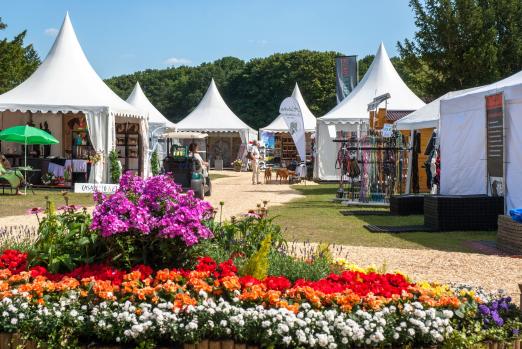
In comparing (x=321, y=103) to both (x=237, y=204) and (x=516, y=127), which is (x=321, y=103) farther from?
(x=516, y=127)

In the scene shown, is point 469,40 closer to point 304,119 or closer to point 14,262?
point 304,119

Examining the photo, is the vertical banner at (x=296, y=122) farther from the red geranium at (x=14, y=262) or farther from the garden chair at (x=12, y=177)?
the red geranium at (x=14, y=262)

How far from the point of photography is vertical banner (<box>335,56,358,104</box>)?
31.9 meters

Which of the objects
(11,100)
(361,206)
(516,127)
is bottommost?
(361,206)

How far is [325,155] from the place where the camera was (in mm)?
29156

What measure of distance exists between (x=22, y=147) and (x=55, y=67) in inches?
130

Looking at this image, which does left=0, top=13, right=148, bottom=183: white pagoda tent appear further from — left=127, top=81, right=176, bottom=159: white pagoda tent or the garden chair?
left=127, top=81, right=176, bottom=159: white pagoda tent

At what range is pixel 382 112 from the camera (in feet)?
70.0

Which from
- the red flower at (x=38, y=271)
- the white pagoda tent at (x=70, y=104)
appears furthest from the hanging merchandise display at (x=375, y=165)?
the red flower at (x=38, y=271)

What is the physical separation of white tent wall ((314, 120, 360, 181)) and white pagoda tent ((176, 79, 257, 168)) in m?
13.8

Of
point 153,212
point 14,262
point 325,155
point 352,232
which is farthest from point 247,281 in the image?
point 325,155

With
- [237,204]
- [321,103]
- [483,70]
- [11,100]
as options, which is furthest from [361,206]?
[321,103]

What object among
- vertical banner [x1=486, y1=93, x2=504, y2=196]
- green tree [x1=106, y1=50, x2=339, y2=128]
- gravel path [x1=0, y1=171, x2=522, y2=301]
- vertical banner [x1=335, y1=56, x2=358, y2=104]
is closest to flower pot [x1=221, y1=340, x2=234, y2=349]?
gravel path [x1=0, y1=171, x2=522, y2=301]

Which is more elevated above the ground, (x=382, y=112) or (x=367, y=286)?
(x=382, y=112)
